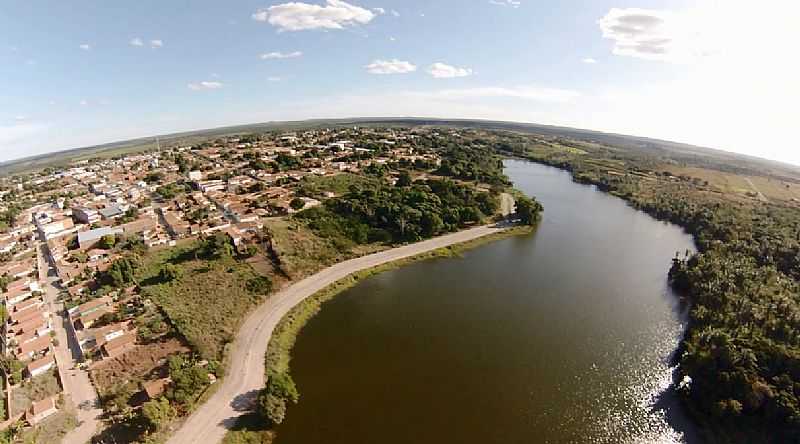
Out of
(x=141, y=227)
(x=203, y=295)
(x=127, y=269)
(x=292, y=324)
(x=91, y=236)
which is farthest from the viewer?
(x=141, y=227)

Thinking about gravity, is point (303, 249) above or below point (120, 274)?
above

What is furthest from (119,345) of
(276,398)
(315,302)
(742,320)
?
(742,320)

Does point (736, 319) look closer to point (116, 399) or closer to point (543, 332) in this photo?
point (543, 332)

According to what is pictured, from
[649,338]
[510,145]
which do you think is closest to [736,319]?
[649,338]

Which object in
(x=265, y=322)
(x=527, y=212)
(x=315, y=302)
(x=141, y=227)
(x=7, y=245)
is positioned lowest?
(x=265, y=322)

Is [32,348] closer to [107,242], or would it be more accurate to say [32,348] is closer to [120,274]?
[120,274]

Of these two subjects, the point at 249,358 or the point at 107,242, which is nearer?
the point at 249,358
